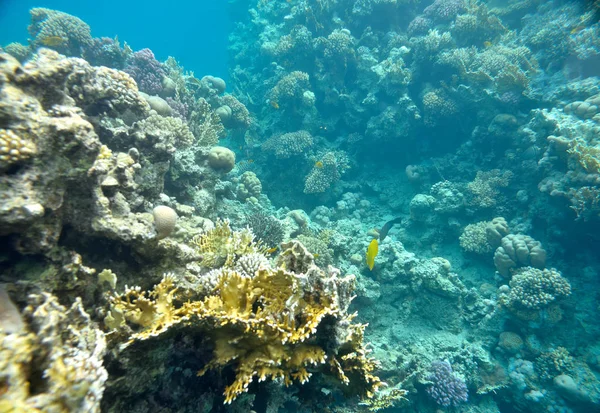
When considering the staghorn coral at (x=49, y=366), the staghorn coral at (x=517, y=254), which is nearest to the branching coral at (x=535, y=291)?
the staghorn coral at (x=517, y=254)

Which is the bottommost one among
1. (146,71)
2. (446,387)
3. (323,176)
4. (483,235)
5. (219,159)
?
(446,387)

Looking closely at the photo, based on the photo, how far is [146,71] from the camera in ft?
28.0

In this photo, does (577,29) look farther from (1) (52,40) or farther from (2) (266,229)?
(1) (52,40)

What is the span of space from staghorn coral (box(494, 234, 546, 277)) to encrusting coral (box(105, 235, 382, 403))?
7.17 metres

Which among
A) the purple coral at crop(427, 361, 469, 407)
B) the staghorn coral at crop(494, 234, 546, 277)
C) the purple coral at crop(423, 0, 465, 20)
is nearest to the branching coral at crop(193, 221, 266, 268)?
the purple coral at crop(427, 361, 469, 407)

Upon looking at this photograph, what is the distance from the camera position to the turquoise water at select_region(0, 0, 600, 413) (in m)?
2.13

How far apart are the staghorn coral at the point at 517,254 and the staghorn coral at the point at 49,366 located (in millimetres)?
9137

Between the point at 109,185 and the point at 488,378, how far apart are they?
8.77 m

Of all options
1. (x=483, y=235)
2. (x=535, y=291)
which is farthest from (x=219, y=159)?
(x=535, y=291)

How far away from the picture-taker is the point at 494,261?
8078 mm

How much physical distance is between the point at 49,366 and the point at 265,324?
1.22 m

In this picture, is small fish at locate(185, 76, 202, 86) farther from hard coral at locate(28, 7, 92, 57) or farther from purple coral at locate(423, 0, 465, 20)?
purple coral at locate(423, 0, 465, 20)

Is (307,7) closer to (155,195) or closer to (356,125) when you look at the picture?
(356,125)

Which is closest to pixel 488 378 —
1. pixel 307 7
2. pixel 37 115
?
pixel 37 115
